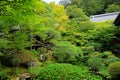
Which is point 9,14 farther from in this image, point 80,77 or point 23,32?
point 23,32

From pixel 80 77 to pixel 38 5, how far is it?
113 inches

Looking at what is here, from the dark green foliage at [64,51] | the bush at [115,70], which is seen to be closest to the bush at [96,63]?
the dark green foliage at [64,51]

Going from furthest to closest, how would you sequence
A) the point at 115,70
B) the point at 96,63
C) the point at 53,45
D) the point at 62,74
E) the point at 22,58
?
the point at 53,45
the point at 96,63
the point at 22,58
the point at 115,70
the point at 62,74

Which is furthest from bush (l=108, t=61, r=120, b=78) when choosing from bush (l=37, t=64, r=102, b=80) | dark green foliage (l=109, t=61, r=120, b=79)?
bush (l=37, t=64, r=102, b=80)

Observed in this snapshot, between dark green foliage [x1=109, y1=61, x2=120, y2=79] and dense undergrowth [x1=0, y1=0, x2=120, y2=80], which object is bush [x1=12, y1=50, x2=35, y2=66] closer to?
dense undergrowth [x1=0, y1=0, x2=120, y2=80]

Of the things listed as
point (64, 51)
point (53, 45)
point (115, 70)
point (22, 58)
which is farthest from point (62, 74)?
point (53, 45)

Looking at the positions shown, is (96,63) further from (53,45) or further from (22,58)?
(22,58)

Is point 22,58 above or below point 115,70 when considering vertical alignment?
above

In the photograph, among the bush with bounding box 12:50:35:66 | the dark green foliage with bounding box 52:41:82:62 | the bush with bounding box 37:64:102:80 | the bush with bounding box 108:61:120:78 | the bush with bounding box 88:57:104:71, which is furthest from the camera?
the bush with bounding box 88:57:104:71

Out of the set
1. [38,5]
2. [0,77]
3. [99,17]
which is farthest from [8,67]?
[99,17]

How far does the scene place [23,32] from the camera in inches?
406

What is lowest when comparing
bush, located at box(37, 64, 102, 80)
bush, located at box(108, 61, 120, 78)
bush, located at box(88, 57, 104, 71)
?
bush, located at box(88, 57, 104, 71)

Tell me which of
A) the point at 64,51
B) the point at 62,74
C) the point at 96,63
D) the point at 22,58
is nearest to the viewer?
the point at 62,74

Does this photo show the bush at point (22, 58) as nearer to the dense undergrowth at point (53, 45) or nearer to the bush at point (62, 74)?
the dense undergrowth at point (53, 45)
